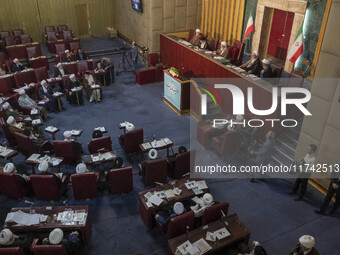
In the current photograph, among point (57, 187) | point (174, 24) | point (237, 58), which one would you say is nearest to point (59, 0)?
point (174, 24)

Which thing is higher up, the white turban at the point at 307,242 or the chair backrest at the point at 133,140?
the white turban at the point at 307,242

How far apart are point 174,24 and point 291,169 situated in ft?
34.3

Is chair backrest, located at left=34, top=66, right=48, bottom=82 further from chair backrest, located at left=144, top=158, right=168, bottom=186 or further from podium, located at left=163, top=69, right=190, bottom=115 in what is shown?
chair backrest, located at left=144, top=158, right=168, bottom=186

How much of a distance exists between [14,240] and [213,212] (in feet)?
13.6

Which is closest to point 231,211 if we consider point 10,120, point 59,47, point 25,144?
point 25,144

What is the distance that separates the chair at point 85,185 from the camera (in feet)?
25.0

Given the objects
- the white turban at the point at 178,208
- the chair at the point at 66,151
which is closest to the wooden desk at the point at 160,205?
the white turban at the point at 178,208

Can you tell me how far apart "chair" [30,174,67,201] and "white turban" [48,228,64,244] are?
5.95 ft

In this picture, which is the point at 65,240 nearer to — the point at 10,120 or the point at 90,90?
the point at 10,120

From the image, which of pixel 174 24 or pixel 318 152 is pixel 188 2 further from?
pixel 318 152

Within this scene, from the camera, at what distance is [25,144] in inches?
367

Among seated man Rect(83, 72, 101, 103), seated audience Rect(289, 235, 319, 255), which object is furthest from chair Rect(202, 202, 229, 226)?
seated man Rect(83, 72, 101, 103)

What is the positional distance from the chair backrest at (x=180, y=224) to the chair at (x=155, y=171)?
6.44 ft

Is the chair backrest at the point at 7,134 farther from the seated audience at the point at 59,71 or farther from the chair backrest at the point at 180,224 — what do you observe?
the chair backrest at the point at 180,224
